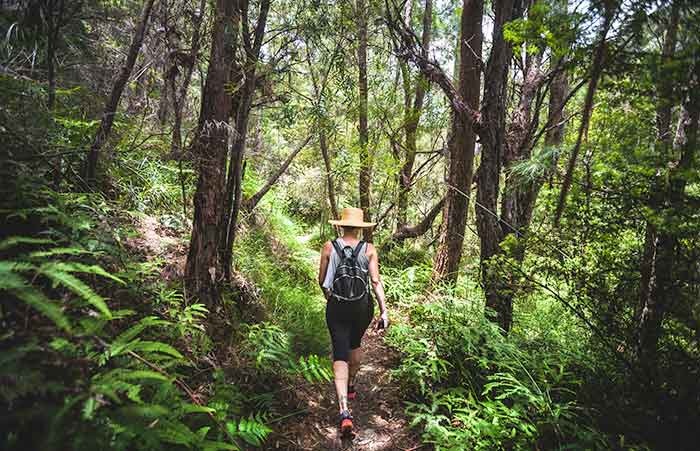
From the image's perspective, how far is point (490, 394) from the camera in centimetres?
410

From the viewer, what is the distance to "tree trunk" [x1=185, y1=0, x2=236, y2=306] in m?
4.34

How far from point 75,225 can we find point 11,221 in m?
0.62

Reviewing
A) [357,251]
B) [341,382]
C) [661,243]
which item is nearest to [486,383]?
[341,382]

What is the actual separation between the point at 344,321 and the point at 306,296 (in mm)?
3091

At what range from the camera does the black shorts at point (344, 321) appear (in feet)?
13.0

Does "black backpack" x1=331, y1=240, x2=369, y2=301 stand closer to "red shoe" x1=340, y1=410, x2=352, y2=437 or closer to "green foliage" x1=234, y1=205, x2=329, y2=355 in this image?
"red shoe" x1=340, y1=410, x2=352, y2=437

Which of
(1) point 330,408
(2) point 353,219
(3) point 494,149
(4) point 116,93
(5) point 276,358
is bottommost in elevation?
(1) point 330,408

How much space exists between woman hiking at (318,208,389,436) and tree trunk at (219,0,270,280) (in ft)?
5.36

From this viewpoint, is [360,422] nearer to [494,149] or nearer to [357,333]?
[357,333]

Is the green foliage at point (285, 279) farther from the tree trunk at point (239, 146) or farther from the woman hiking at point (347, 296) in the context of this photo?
the woman hiking at point (347, 296)

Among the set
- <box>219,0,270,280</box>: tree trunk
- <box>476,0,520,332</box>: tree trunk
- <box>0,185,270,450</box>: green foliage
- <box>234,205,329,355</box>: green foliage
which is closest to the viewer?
<box>0,185,270,450</box>: green foliage

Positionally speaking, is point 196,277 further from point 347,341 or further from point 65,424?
point 65,424

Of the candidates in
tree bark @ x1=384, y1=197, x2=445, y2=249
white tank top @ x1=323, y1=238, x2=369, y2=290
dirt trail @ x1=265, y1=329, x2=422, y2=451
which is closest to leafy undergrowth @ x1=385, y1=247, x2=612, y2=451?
dirt trail @ x1=265, y1=329, x2=422, y2=451

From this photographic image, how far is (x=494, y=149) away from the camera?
15.3 ft
